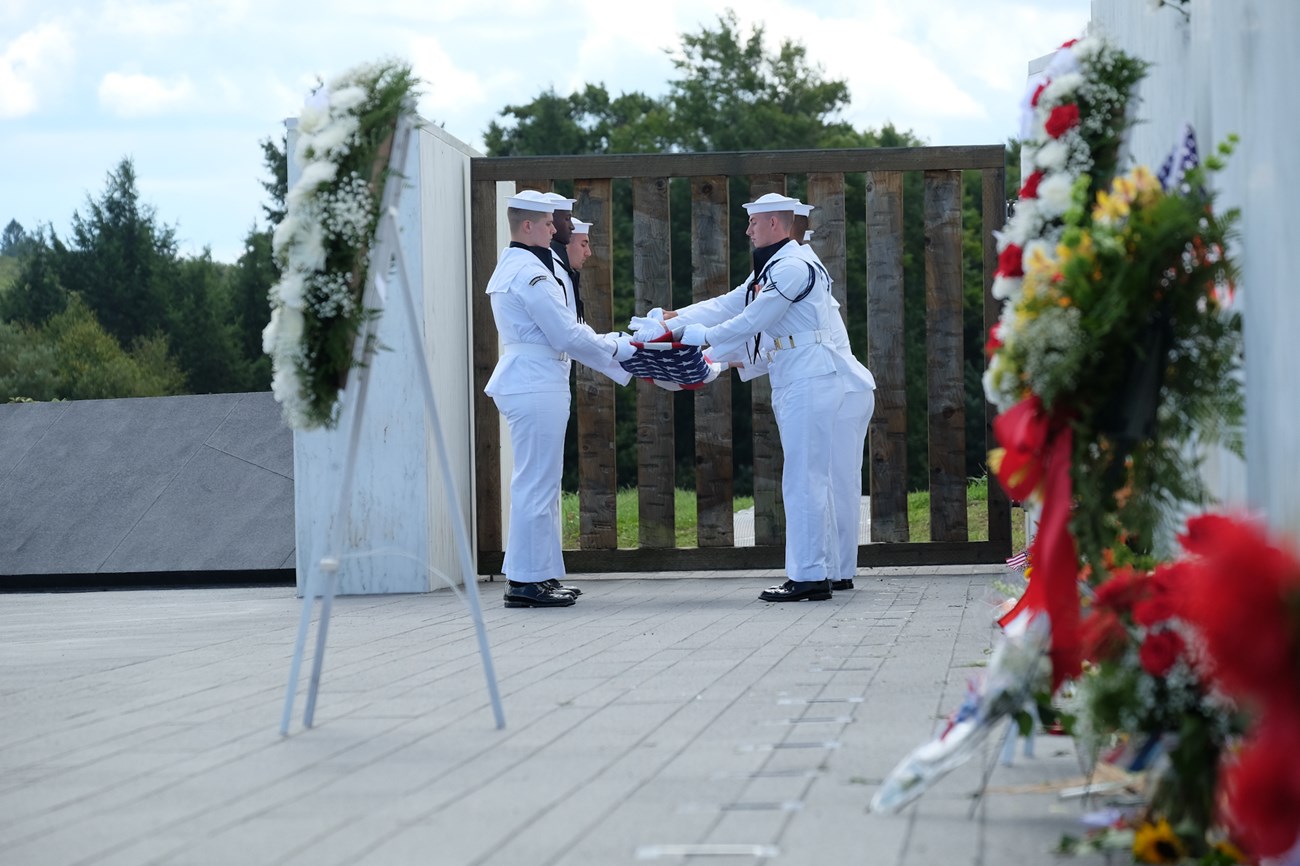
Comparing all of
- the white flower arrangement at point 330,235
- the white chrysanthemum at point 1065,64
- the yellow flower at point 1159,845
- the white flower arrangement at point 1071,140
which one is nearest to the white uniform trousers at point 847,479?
the white flower arrangement at point 330,235

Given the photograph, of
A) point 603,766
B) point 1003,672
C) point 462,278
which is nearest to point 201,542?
point 462,278

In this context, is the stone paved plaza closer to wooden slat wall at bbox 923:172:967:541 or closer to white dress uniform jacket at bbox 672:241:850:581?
white dress uniform jacket at bbox 672:241:850:581

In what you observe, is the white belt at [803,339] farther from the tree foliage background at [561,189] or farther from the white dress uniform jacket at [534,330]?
the tree foliage background at [561,189]

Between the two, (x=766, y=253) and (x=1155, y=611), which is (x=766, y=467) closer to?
(x=766, y=253)

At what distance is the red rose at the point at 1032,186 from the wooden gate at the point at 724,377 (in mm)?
5936

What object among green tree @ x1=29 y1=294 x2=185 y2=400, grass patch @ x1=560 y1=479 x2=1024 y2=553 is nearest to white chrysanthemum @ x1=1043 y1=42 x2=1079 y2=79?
grass patch @ x1=560 y1=479 x2=1024 y2=553

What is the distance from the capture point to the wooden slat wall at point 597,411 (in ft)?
34.9

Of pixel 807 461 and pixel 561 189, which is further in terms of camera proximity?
pixel 561 189

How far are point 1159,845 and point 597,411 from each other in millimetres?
7823

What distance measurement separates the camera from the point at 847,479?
9.65m

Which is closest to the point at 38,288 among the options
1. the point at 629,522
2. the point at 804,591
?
the point at 629,522

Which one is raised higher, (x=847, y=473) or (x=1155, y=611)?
(x=847, y=473)

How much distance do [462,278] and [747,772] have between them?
7059 millimetres

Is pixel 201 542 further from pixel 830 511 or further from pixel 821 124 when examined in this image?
pixel 821 124
